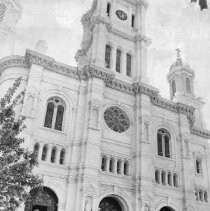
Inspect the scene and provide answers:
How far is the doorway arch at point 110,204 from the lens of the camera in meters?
26.6

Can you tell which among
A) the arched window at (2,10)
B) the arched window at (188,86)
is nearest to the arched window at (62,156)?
the arched window at (188,86)

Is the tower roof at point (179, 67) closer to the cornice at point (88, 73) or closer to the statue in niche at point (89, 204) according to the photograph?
the cornice at point (88, 73)

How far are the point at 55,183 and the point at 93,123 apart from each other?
21.2 feet

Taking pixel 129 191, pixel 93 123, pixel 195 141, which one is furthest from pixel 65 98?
pixel 195 141

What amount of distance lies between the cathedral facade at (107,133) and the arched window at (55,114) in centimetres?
9

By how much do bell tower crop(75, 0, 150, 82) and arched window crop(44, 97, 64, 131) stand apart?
5.99 m

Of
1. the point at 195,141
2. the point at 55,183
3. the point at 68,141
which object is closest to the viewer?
the point at 55,183

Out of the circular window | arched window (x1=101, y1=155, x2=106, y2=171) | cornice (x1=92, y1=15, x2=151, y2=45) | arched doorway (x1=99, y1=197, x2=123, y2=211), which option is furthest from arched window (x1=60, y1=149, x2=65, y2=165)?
cornice (x1=92, y1=15, x2=151, y2=45)

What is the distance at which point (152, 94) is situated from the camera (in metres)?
33.2

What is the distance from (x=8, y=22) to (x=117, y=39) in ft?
80.9

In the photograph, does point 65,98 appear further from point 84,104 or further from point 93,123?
point 93,123

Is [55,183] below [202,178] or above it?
below

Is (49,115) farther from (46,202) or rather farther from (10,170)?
(10,170)

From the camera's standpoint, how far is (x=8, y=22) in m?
51.9
